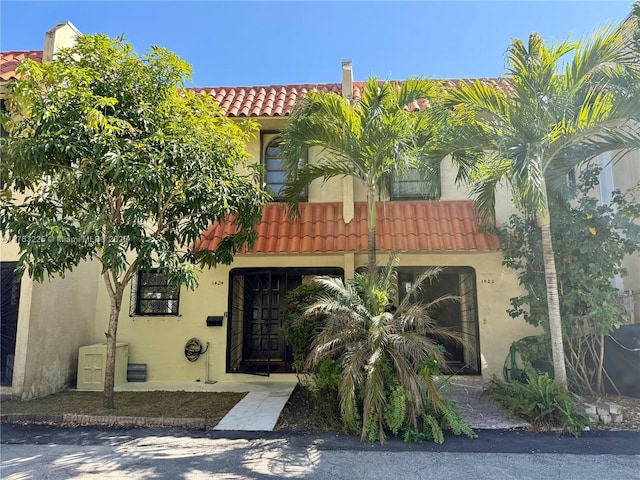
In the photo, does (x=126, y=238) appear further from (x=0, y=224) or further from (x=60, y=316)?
(x=60, y=316)

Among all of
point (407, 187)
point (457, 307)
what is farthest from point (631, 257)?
point (407, 187)

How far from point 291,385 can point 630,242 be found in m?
7.78

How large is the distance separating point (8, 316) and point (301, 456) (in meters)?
7.71

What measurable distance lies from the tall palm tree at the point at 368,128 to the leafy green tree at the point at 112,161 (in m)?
1.32

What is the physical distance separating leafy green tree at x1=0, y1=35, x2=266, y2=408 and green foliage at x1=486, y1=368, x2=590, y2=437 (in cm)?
593

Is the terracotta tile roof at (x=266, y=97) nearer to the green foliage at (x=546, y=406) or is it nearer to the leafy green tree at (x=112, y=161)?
the leafy green tree at (x=112, y=161)

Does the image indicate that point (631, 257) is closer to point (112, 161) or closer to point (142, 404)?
point (112, 161)

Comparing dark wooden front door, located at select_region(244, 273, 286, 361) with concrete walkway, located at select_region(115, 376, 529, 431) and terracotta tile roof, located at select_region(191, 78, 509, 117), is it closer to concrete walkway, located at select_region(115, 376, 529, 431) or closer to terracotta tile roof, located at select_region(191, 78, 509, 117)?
concrete walkway, located at select_region(115, 376, 529, 431)

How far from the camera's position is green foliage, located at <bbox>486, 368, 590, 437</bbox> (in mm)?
5914

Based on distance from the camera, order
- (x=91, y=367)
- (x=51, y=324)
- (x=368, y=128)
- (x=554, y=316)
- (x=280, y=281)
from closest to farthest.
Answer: (x=554, y=316) → (x=368, y=128) → (x=51, y=324) → (x=91, y=367) → (x=280, y=281)

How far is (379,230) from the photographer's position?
31.2 feet

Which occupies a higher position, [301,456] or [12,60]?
[12,60]

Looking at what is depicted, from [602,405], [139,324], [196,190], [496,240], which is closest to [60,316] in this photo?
[139,324]

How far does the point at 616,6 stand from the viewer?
24.3ft
